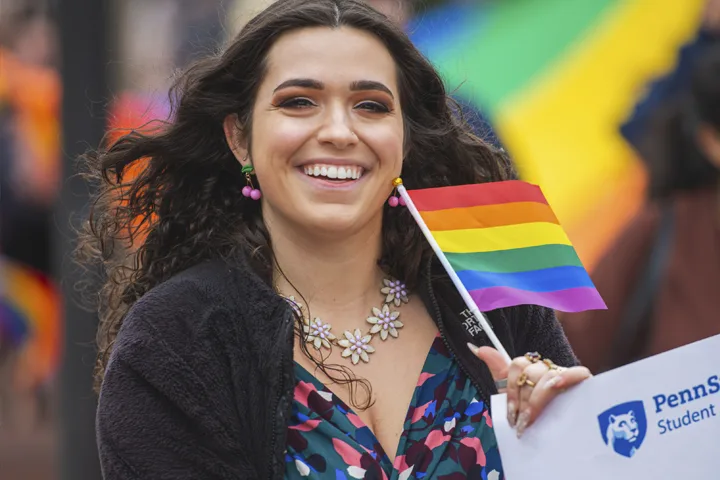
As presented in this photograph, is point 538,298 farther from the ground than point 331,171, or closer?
closer

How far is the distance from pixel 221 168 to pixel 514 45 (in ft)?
7.33

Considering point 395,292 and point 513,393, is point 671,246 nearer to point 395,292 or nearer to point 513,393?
point 395,292

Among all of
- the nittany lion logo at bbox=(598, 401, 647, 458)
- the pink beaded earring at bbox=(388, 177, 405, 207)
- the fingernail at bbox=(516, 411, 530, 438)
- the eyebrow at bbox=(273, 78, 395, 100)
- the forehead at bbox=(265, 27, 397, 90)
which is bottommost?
the nittany lion logo at bbox=(598, 401, 647, 458)

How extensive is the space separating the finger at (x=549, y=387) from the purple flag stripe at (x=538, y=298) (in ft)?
1.00

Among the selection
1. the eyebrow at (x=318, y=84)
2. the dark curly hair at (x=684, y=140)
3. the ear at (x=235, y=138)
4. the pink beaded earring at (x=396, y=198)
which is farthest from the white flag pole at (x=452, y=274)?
the dark curly hair at (x=684, y=140)

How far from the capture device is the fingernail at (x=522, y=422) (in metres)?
2.12

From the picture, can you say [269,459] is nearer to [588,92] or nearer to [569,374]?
[569,374]

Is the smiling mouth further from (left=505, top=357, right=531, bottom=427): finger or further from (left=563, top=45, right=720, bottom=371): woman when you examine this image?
(left=563, top=45, right=720, bottom=371): woman

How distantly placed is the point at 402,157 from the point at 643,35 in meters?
2.16

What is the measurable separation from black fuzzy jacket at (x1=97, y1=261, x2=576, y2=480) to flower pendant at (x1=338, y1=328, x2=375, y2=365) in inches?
8.5

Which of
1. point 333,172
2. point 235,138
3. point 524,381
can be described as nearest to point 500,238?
point 333,172

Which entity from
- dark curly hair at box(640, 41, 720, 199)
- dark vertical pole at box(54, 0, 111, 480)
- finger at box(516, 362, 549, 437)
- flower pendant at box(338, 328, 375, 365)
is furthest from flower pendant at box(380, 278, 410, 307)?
dark curly hair at box(640, 41, 720, 199)

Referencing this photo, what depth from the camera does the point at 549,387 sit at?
2.10 metres

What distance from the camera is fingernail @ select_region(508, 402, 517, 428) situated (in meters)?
2.14
